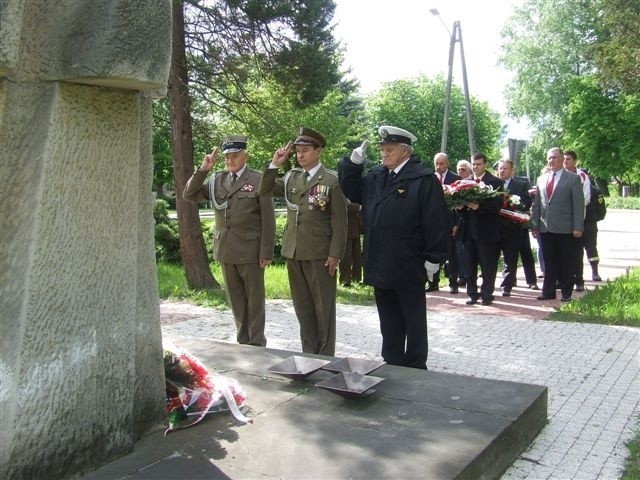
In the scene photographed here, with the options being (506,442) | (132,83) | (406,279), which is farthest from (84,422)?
(406,279)

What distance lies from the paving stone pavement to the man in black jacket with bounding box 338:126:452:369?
877 mm

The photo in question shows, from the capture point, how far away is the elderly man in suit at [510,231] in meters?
9.51

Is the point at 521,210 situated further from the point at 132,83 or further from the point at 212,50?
the point at 132,83

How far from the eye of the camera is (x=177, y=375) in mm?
3912

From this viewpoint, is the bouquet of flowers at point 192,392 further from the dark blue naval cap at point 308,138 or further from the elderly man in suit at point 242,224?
the dark blue naval cap at point 308,138

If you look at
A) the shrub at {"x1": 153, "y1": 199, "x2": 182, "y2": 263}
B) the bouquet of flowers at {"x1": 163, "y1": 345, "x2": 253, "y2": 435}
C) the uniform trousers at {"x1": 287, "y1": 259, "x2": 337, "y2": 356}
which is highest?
the shrub at {"x1": 153, "y1": 199, "x2": 182, "y2": 263}

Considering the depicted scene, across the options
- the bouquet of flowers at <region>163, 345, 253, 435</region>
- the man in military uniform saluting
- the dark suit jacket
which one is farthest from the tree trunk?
the bouquet of flowers at <region>163, 345, 253, 435</region>

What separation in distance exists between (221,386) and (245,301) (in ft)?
7.55

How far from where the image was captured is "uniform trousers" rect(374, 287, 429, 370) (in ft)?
16.3

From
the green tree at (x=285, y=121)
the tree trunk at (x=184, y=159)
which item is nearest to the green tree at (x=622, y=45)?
the green tree at (x=285, y=121)

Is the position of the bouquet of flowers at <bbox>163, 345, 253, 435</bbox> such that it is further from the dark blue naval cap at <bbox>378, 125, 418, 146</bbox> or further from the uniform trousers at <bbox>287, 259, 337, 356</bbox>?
the dark blue naval cap at <bbox>378, 125, 418, 146</bbox>

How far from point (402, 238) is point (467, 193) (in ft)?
13.5

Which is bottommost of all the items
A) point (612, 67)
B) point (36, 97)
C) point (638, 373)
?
point (638, 373)

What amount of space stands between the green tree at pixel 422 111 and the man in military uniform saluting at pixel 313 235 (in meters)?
40.1
